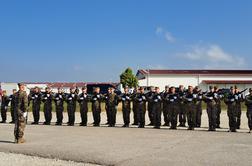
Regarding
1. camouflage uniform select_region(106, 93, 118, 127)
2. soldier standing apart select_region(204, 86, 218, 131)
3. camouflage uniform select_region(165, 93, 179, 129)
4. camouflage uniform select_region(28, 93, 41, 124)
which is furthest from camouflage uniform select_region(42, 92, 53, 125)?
soldier standing apart select_region(204, 86, 218, 131)

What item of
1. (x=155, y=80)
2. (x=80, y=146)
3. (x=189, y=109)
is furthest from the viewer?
(x=155, y=80)

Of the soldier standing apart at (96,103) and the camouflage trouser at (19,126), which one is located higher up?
the soldier standing apart at (96,103)

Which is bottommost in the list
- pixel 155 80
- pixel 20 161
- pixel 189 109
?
pixel 20 161

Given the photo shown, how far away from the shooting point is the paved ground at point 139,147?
1018cm

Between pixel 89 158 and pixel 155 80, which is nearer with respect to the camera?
pixel 89 158

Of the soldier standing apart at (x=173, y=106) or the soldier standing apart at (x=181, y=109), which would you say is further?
the soldier standing apart at (x=181, y=109)

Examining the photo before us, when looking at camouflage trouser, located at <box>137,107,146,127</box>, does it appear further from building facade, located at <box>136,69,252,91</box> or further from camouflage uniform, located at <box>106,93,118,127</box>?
building facade, located at <box>136,69,252,91</box>

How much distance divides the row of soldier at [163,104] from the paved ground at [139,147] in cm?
198

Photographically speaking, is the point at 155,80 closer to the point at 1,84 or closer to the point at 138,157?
the point at 1,84

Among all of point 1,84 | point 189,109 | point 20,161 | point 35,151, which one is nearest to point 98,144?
point 35,151

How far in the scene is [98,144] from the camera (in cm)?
1290

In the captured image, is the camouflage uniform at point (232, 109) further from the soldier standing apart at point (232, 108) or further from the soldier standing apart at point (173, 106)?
the soldier standing apart at point (173, 106)

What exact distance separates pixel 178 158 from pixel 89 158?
2070 mm

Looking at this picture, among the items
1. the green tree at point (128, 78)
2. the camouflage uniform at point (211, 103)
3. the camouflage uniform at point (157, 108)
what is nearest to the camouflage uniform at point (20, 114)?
the camouflage uniform at point (157, 108)
